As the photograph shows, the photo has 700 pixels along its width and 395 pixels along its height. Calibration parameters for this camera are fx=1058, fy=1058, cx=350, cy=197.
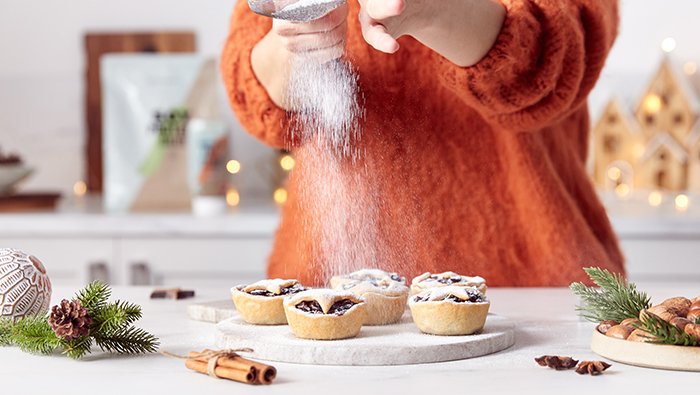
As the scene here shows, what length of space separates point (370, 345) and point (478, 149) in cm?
68

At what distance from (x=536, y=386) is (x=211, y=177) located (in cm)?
186

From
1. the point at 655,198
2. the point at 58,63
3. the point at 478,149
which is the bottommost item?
the point at 655,198

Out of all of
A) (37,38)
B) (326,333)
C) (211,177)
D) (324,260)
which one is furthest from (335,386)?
(37,38)

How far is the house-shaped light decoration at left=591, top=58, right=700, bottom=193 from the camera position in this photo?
2.80 m

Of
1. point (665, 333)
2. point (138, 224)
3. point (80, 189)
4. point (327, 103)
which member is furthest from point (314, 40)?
point (80, 189)

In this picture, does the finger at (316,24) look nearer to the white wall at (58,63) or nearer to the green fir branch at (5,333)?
the green fir branch at (5,333)

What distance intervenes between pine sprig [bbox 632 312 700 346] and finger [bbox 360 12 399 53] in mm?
325

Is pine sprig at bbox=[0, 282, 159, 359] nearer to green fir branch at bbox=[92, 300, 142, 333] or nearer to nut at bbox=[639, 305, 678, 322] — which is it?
green fir branch at bbox=[92, 300, 142, 333]

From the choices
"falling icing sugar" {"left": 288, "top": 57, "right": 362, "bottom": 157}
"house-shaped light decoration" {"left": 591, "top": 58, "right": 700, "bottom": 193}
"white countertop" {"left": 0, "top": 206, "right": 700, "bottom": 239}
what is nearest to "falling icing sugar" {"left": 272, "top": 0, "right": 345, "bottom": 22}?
"falling icing sugar" {"left": 288, "top": 57, "right": 362, "bottom": 157}

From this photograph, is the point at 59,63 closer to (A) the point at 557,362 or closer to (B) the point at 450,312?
(B) the point at 450,312

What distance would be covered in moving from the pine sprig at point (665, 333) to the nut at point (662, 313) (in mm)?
19

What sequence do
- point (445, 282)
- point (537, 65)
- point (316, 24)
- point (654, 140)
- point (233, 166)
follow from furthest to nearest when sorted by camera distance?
point (233, 166)
point (654, 140)
point (537, 65)
point (445, 282)
point (316, 24)

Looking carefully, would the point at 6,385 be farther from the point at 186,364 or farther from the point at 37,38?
the point at 37,38

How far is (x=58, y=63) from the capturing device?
3076 millimetres
